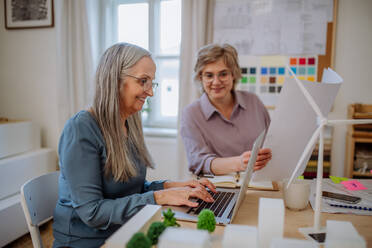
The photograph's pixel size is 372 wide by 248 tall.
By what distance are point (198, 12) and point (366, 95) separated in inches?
65.1

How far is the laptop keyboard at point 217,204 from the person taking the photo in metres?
1.00

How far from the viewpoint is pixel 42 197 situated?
1196 millimetres

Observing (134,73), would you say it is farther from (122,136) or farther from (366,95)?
(366,95)

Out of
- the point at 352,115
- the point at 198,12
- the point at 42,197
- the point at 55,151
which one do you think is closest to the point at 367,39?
the point at 352,115

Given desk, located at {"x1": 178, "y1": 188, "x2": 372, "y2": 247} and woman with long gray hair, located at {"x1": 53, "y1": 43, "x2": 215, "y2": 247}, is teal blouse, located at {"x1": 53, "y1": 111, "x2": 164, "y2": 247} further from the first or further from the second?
desk, located at {"x1": 178, "y1": 188, "x2": 372, "y2": 247}

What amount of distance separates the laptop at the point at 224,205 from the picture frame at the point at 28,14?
2.90 m

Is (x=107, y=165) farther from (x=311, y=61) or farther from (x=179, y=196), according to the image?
(x=311, y=61)

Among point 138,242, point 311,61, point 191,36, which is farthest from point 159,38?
point 138,242

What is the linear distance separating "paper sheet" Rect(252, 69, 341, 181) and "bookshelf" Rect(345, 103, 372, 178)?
143cm

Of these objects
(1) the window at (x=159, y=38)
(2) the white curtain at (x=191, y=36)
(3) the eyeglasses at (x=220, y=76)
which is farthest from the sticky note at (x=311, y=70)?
(1) the window at (x=159, y=38)

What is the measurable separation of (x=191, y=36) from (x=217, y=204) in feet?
6.70

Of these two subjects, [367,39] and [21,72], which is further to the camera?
[21,72]

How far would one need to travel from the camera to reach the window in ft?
10.4

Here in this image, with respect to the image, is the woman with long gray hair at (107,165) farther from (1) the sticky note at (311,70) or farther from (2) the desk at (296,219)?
(1) the sticky note at (311,70)
